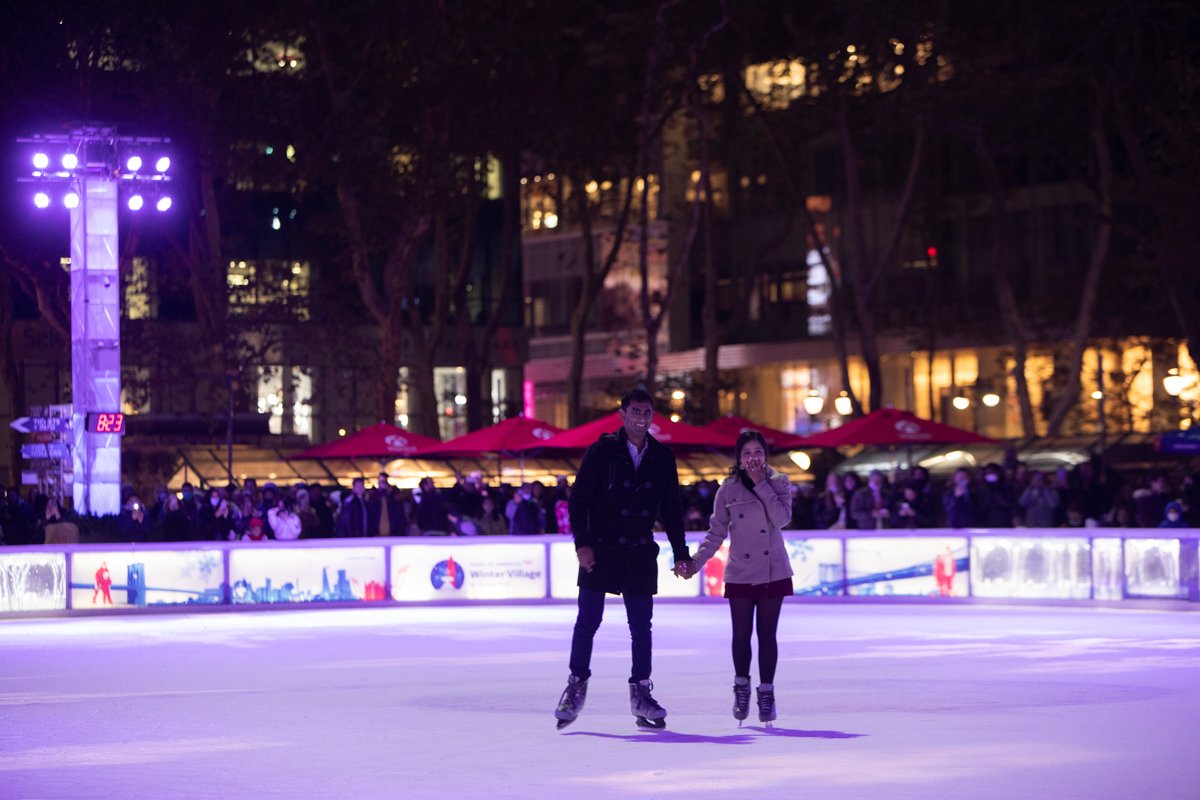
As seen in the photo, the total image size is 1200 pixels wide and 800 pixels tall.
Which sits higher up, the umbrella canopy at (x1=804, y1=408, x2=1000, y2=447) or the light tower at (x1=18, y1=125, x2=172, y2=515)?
the light tower at (x1=18, y1=125, x2=172, y2=515)

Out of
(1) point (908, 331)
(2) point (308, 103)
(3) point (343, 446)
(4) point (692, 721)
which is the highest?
(2) point (308, 103)

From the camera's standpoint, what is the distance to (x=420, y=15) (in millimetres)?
39500

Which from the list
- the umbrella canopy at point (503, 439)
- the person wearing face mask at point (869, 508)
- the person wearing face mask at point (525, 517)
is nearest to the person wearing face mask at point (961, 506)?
the person wearing face mask at point (869, 508)

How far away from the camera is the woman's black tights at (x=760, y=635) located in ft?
38.0

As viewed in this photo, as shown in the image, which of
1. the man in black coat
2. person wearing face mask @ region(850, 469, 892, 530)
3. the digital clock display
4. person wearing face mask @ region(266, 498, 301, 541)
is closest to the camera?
the man in black coat

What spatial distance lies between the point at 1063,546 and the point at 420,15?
784 inches

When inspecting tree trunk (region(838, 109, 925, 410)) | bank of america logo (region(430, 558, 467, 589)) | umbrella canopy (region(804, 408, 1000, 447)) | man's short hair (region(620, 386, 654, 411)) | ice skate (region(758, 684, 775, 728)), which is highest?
tree trunk (region(838, 109, 925, 410))

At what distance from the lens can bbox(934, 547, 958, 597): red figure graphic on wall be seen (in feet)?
81.2

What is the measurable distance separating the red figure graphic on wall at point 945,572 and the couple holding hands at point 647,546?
13.4 metres

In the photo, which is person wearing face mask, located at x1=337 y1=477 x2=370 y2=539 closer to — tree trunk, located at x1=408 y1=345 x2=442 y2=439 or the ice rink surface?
the ice rink surface

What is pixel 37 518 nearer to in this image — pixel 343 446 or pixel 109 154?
pixel 109 154

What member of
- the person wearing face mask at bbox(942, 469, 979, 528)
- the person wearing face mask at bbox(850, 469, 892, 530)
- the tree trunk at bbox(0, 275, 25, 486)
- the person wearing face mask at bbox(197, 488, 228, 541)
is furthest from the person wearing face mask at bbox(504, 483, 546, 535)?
the tree trunk at bbox(0, 275, 25, 486)

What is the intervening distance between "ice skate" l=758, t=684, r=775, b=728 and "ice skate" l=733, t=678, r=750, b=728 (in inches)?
3.1

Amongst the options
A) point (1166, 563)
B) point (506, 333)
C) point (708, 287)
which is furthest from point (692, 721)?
point (506, 333)
